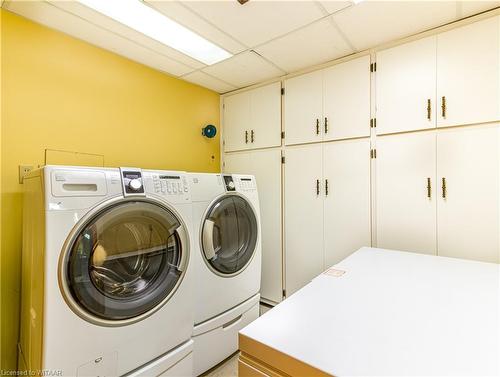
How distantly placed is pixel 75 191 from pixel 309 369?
1.15 m

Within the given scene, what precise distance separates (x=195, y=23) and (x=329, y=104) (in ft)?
4.23

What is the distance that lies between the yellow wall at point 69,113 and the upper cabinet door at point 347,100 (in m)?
1.43

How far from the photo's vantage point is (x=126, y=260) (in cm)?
145

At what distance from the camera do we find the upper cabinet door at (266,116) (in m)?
2.69

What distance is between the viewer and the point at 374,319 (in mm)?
839

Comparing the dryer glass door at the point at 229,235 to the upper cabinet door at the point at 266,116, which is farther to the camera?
the upper cabinet door at the point at 266,116

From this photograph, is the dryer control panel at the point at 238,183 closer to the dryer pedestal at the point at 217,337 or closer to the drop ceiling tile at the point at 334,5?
the dryer pedestal at the point at 217,337

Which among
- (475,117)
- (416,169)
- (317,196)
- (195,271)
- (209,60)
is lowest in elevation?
(195,271)

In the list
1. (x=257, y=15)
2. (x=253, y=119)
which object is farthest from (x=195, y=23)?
(x=253, y=119)

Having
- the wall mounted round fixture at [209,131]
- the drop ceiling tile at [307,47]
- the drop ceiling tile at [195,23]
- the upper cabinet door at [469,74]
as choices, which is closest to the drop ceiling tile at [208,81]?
the wall mounted round fixture at [209,131]

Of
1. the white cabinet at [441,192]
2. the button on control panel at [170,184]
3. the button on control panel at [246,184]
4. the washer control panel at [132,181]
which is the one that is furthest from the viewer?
the button on control panel at [246,184]

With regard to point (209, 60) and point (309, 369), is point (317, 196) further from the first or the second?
point (309, 369)

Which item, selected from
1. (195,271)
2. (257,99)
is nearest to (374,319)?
(195,271)

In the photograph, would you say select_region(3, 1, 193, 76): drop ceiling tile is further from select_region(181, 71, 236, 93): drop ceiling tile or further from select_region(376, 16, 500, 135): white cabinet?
select_region(376, 16, 500, 135): white cabinet
